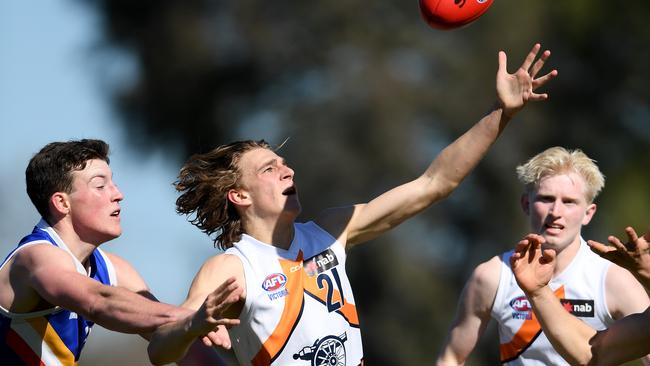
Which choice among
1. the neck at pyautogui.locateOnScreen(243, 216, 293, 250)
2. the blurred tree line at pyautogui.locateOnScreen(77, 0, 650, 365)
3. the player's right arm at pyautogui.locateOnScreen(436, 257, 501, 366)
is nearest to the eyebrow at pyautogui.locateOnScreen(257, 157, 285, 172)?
the neck at pyautogui.locateOnScreen(243, 216, 293, 250)

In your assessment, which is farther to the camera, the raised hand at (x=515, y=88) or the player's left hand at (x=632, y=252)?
the raised hand at (x=515, y=88)

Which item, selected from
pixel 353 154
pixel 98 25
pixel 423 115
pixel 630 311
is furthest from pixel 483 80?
pixel 630 311

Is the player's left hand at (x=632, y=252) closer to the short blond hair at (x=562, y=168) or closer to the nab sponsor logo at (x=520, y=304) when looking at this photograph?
the nab sponsor logo at (x=520, y=304)

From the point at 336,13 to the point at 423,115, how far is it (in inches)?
98.9

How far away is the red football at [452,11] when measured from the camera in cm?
712

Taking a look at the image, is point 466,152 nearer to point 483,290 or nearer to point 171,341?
point 483,290

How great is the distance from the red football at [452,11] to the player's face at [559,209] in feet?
3.68

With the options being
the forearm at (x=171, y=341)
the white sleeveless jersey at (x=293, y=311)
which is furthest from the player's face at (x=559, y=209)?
the forearm at (x=171, y=341)

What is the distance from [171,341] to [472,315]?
→ 7.67ft

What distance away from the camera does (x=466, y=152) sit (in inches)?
267

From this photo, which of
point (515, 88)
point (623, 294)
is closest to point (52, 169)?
point (515, 88)

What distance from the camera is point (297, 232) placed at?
6.98 metres

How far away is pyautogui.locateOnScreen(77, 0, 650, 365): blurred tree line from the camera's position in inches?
845

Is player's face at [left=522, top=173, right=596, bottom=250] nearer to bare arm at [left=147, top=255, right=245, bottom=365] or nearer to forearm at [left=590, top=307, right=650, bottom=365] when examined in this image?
forearm at [left=590, top=307, right=650, bottom=365]
